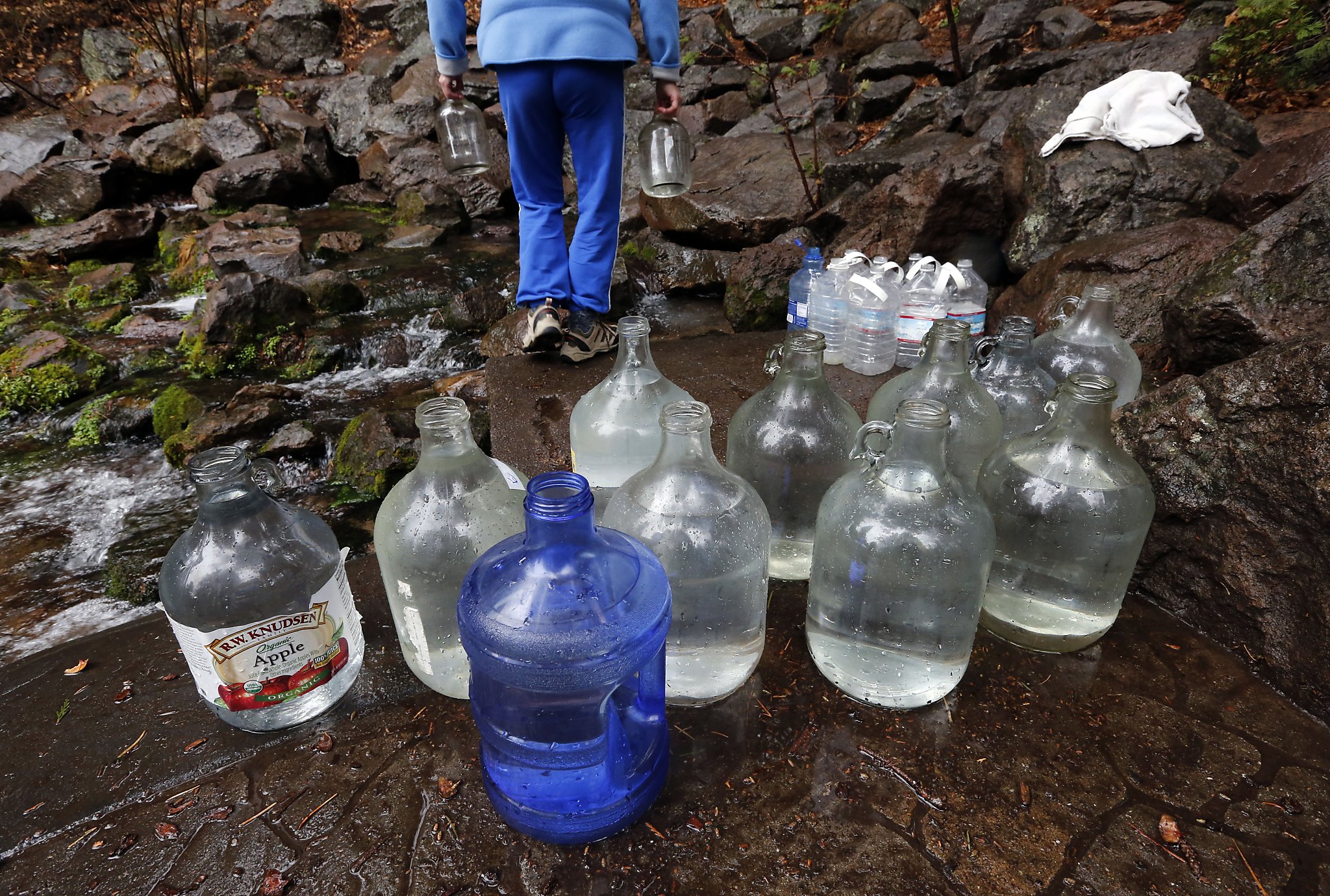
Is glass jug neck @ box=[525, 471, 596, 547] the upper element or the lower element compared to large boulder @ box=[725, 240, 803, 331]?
Result: upper

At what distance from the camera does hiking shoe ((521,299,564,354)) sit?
13.6 feet

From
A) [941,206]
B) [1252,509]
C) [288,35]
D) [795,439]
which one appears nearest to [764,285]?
[941,206]

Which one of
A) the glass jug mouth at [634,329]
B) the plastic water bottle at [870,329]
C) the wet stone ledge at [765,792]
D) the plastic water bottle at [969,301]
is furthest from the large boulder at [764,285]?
the wet stone ledge at [765,792]

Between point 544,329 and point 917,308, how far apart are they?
220 cm

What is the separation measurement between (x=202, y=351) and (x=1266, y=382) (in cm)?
775

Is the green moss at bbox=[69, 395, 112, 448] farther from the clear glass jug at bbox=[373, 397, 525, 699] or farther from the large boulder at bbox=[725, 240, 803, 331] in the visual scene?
the clear glass jug at bbox=[373, 397, 525, 699]

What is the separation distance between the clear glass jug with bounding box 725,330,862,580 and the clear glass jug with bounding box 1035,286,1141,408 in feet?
3.89

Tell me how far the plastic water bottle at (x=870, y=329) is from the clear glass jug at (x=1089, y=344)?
1304 millimetres

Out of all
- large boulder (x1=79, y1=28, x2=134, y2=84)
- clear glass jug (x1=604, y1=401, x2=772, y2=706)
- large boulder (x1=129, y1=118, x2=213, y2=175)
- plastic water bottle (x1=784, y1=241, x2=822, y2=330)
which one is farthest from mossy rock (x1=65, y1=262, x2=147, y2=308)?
large boulder (x1=79, y1=28, x2=134, y2=84)

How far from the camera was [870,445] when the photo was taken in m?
1.69

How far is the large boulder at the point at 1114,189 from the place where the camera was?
4504 millimetres

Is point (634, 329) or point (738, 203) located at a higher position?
point (634, 329)

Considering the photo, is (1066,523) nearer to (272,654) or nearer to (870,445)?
(870,445)

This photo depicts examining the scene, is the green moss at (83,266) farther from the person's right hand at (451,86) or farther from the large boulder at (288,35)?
the large boulder at (288,35)
